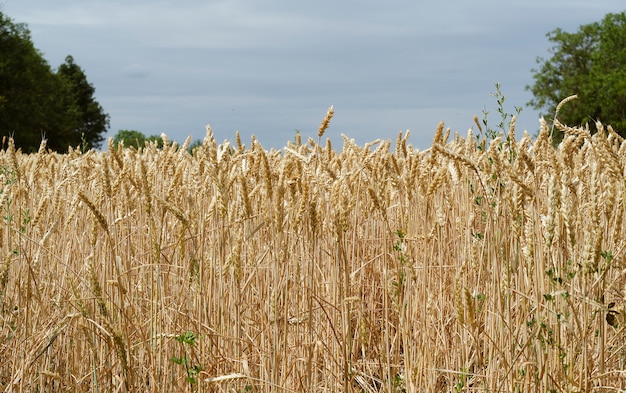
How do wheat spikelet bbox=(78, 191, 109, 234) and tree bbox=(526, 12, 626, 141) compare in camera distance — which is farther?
tree bbox=(526, 12, 626, 141)

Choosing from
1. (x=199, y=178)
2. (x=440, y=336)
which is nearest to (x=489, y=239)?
(x=440, y=336)

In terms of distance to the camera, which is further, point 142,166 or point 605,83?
point 605,83

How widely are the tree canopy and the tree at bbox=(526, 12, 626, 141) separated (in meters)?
27.3

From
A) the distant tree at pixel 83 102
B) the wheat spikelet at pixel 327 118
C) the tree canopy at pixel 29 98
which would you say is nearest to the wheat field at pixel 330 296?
the wheat spikelet at pixel 327 118

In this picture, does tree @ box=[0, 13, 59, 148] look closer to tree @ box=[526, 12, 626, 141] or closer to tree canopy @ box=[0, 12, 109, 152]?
tree canopy @ box=[0, 12, 109, 152]

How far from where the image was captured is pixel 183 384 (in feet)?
9.01

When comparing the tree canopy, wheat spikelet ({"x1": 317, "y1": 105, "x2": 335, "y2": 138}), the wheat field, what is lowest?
the wheat field

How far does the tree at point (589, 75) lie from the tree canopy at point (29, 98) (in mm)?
27303

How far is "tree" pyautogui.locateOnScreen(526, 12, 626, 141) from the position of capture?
41.4m

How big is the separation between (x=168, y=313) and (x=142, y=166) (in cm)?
109

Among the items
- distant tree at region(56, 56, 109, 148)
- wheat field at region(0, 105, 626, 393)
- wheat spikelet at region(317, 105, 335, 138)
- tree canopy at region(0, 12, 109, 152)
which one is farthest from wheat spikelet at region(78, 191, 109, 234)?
distant tree at region(56, 56, 109, 148)

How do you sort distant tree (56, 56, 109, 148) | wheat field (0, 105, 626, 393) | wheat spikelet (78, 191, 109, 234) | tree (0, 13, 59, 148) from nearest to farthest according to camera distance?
wheat spikelet (78, 191, 109, 234) < wheat field (0, 105, 626, 393) < tree (0, 13, 59, 148) < distant tree (56, 56, 109, 148)

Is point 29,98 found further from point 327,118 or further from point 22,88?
point 327,118

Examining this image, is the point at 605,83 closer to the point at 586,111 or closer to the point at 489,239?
the point at 586,111
